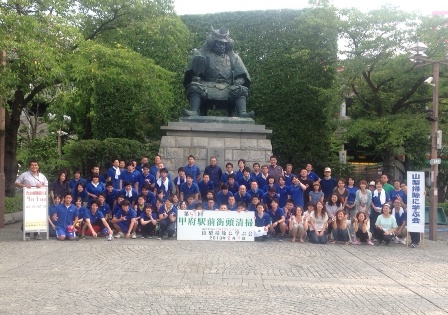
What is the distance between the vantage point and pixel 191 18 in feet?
97.5

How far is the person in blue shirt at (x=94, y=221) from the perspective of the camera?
12836 millimetres

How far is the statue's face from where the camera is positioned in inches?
664

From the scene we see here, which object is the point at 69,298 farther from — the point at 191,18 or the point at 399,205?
the point at 191,18

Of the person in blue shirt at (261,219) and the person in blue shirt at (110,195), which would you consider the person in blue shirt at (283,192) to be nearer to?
the person in blue shirt at (261,219)

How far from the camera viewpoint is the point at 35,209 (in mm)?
12625

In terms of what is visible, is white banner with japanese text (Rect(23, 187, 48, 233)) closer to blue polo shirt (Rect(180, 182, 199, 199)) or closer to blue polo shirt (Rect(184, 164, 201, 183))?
blue polo shirt (Rect(180, 182, 199, 199))

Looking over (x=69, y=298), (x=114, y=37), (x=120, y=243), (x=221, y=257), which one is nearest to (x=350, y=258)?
(x=221, y=257)

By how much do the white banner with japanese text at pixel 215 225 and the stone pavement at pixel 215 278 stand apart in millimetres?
498

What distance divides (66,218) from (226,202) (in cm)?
343

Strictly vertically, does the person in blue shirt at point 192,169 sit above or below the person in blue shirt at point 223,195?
above

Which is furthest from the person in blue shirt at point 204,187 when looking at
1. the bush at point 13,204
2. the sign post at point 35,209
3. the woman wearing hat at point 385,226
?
the bush at point 13,204

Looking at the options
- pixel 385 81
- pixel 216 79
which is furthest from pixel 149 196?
pixel 385 81

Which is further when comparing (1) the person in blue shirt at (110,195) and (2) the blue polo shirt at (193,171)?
(2) the blue polo shirt at (193,171)

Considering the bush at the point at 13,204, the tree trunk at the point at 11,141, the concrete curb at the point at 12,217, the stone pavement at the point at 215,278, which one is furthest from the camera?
the tree trunk at the point at 11,141
